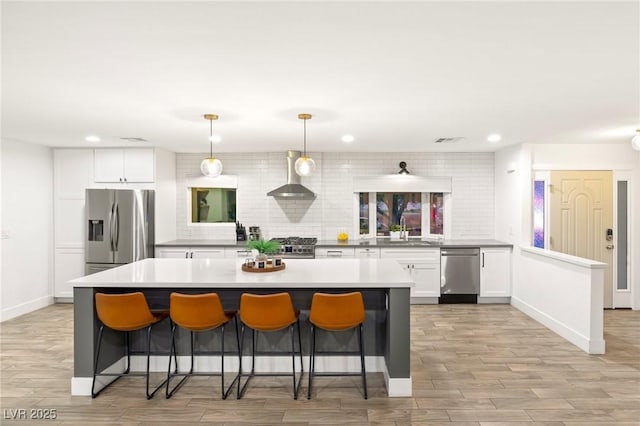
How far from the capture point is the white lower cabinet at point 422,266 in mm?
6336

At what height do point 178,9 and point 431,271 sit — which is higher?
point 178,9

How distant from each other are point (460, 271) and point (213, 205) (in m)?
4.32

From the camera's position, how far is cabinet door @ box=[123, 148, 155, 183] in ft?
20.9

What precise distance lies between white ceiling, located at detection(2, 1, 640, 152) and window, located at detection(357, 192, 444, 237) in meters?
2.41

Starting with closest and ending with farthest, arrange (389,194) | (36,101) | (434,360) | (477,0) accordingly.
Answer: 1. (477,0)
2. (36,101)
3. (434,360)
4. (389,194)

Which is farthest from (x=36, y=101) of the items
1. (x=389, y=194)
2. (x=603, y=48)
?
(x=389, y=194)

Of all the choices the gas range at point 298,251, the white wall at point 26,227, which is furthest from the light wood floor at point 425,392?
the gas range at point 298,251

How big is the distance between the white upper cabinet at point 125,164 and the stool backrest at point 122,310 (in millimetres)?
3475

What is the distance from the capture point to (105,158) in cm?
639

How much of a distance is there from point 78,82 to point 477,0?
2826 mm

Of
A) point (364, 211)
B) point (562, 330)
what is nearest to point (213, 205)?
point (364, 211)

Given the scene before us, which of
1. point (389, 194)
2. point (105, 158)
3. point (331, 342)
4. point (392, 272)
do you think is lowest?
point (331, 342)

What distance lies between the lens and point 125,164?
6.39 metres

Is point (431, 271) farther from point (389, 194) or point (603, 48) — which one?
point (603, 48)
